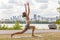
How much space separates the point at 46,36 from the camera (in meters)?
5.02

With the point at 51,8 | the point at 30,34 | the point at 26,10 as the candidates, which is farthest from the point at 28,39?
the point at 51,8

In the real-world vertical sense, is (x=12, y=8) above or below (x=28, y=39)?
above

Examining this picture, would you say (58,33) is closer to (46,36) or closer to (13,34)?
(46,36)

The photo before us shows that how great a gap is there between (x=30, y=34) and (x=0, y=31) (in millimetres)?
790

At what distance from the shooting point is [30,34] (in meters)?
5.13

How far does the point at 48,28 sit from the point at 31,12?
64cm

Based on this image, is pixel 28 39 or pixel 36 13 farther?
pixel 36 13

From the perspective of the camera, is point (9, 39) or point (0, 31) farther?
point (0, 31)

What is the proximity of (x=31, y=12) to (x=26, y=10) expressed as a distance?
0.22 metres

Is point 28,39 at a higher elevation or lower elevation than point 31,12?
lower

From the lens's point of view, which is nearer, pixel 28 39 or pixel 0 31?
pixel 28 39

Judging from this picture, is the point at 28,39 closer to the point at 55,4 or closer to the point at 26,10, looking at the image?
the point at 26,10

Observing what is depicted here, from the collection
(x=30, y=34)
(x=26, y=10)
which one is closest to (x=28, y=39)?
(x=30, y=34)

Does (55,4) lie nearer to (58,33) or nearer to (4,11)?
(58,33)
